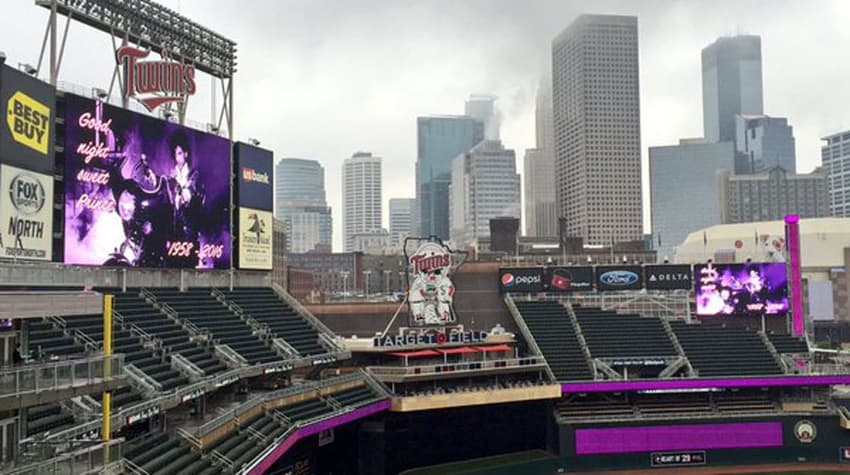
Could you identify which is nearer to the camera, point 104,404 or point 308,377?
point 104,404

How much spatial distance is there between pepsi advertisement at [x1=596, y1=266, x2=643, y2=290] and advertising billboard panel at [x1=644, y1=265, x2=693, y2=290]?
0.78m

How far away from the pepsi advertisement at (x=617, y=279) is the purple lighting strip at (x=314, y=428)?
23.0 metres

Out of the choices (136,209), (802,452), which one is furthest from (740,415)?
(136,209)

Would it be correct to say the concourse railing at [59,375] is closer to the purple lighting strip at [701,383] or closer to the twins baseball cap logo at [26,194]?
the twins baseball cap logo at [26,194]

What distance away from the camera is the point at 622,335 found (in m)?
56.0

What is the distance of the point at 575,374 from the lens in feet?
169

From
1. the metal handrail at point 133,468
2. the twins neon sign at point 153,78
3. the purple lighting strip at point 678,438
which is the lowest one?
the purple lighting strip at point 678,438

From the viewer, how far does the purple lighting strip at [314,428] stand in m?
28.0

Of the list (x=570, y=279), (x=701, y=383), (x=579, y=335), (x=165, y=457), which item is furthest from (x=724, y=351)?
(x=165, y=457)

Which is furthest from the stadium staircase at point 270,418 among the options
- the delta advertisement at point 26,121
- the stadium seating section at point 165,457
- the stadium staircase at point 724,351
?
the stadium staircase at point 724,351

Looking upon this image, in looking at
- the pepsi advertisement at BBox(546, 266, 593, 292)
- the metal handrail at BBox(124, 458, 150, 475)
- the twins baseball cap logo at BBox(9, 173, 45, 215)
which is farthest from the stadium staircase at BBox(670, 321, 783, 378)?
the twins baseball cap logo at BBox(9, 173, 45, 215)

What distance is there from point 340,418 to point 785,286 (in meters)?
39.4

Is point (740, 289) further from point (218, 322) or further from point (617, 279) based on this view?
point (218, 322)

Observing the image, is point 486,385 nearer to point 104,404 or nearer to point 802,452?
point 802,452
